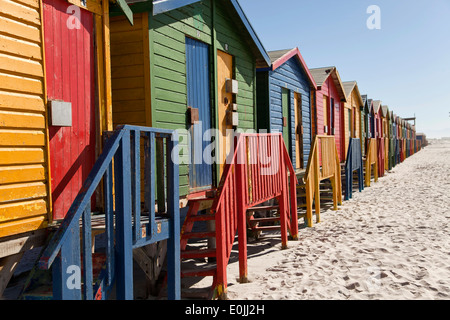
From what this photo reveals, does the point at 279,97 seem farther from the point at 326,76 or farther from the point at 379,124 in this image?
the point at 379,124

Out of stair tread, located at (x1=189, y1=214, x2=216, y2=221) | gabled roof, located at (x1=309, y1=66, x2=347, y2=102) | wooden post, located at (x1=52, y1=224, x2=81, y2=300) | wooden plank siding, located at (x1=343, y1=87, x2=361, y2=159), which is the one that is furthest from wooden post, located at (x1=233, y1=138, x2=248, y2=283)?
wooden plank siding, located at (x1=343, y1=87, x2=361, y2=159)

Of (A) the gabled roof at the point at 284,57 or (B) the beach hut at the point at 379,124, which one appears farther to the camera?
(B) the beach hut at the point at 379,124

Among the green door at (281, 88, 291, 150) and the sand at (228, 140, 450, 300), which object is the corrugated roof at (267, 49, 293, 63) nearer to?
the green door at (281, 88, 291, 150)

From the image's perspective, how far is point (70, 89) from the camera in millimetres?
4312

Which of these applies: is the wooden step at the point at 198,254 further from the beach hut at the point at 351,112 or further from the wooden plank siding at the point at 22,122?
the beach hut at the point at 351,112

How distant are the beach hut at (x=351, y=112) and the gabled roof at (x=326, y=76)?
1200 mm

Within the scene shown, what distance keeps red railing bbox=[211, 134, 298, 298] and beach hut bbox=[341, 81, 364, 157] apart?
37.4 ft

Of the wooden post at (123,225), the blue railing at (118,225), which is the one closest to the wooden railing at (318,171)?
the blue railing at (118,225)

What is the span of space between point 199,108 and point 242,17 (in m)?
2.33

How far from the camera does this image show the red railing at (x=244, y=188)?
16.6ft

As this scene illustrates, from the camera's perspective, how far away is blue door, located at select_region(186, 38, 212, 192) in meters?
6.66

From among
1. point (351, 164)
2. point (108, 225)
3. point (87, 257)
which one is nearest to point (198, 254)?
point (108, 225)

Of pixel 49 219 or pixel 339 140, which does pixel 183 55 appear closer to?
pixel 49 219
